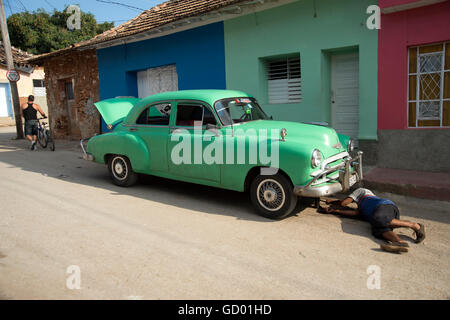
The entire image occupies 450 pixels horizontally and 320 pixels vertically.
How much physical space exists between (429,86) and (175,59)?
7172mm

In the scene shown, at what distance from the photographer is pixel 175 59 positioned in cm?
1116

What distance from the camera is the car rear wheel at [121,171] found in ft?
21.9

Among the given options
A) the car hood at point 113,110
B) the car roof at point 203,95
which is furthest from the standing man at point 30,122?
the car roof at point 203,95

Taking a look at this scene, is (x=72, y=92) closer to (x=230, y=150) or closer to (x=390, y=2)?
(x=230, y=150)

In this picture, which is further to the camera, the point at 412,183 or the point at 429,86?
the point at 429,86

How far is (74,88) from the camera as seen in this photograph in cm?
1466

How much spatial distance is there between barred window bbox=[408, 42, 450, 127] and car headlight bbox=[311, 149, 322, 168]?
11.7 ft

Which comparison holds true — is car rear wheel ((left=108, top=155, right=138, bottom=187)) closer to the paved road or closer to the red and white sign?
the paved road

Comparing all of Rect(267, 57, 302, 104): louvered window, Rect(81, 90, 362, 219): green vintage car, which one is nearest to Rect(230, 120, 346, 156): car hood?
Rect(81, 90, 362, 219): green vintage car

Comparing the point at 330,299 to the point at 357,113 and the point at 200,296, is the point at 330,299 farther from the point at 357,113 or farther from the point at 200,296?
the point at 357,113

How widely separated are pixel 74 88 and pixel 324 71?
10693mm

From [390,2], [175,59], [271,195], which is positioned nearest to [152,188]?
[271,195]
